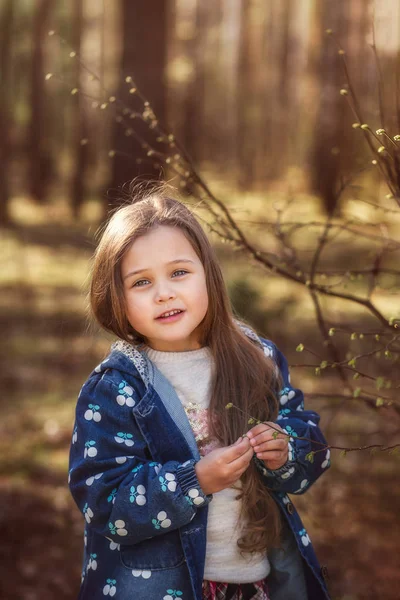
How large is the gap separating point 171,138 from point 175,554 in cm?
130

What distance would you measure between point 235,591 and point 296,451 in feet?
1.36

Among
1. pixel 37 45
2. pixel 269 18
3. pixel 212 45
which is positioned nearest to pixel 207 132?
pixel 212 45

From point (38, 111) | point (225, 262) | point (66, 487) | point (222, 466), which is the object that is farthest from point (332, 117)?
point (38, 111)

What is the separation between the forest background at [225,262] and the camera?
292 cm

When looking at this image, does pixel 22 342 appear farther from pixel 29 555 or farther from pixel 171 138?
pixel 171 138

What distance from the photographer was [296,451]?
86.1 inches

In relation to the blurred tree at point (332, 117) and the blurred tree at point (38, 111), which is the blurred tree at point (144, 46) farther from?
the blurred tree at point (38, 111)

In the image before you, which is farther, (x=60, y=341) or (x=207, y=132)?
(x=207, y=132)

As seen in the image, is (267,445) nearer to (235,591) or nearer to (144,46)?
(235,591)

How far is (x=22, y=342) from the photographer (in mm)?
8422

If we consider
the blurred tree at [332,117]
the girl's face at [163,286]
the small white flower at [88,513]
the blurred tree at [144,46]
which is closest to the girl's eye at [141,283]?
the girl's face at [163,286]

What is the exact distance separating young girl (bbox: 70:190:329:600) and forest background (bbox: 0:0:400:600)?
0.24m

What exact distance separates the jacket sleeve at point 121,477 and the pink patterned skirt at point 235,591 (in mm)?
272

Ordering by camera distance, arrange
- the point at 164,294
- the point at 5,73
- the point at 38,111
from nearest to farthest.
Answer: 1. the point at 164,294
2. the point at 38,111
3. the point at 5,73
